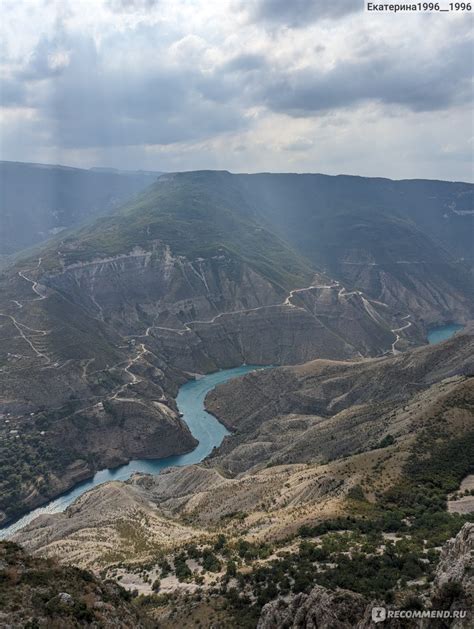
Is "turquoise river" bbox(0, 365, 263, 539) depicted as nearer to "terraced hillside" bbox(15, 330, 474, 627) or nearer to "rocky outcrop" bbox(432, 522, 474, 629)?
"terraced hillside" bbox(15, 330, 474, 627)

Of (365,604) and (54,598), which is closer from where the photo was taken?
(365,604)

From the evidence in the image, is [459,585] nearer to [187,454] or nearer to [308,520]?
[308,520]

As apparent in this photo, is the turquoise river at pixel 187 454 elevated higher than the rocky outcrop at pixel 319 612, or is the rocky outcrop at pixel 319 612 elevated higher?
the rocky outcrop at pixel 319 612

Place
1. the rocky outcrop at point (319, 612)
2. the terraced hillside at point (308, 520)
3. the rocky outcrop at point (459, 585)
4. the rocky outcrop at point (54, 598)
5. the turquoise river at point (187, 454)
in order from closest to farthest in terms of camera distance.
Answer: the rocky outcrop at point (459, 585), the rocky outcrop at point (319, 612), the rocky outcrop at point (54, 598), the terraced hillside at point (308, 520), the turquoise river at point (187, 454)

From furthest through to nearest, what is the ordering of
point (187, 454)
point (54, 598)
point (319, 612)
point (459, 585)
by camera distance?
point (187, 454) < point (54, 598) < point (319, 612) < point (459, 585)

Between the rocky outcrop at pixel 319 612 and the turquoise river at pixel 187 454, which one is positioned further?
the turquoise river at pixel 187 454

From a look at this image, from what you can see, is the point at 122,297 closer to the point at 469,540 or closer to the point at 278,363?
the point at 278,363

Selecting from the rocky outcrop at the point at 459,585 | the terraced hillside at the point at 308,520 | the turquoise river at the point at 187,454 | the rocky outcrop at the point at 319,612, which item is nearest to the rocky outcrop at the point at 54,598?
the terraced hillside at the point at 308,520

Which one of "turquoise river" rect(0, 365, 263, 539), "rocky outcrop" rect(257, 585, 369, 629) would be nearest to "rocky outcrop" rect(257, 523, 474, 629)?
"rocky outcrop" rect(257, 585, 369, 629)

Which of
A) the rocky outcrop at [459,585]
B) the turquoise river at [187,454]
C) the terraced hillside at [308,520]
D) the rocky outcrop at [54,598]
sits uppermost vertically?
the rocky outcrop at [459,585]

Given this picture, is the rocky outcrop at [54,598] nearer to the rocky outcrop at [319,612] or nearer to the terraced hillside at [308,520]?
the terraced hillside at [308,520]

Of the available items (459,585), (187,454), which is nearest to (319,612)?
(459,585)
